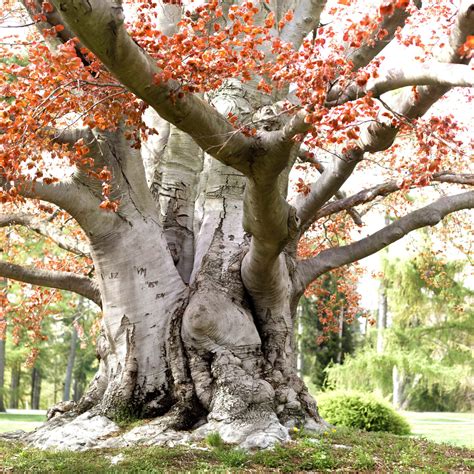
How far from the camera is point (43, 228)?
8.00 m

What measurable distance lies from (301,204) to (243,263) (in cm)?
99

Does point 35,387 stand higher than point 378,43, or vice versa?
point 378,43

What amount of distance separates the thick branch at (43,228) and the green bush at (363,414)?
6.85 metres

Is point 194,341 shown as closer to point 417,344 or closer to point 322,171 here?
point 322,171

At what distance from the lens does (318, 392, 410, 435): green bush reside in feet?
39.1

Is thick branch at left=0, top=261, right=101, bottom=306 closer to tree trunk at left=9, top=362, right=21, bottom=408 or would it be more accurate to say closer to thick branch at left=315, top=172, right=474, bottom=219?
thick branch at left=315, top=172, right=474, bottom=219

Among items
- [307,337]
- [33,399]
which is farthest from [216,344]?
[33,399]

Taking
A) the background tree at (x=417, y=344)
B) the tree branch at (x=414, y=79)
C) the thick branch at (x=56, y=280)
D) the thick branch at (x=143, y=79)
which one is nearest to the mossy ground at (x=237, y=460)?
the thick branch at (x=56, y=280)

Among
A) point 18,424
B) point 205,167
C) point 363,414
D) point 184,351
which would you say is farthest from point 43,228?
point 18,424

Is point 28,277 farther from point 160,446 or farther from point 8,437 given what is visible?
point 160,446

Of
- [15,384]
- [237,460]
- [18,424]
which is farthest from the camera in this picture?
[15,384]

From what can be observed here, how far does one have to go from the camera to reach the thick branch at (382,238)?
754cm

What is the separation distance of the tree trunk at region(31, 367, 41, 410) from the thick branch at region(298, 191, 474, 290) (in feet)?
124

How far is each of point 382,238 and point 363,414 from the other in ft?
19.4
